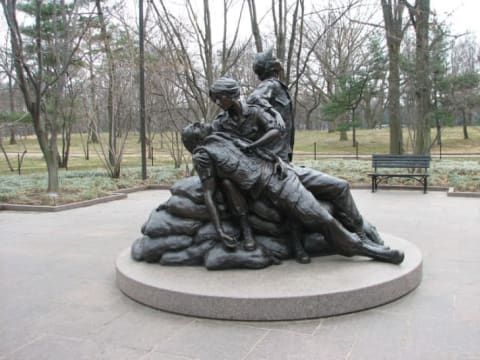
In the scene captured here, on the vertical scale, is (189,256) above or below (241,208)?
below

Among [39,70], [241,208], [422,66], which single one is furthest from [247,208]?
[422,66]

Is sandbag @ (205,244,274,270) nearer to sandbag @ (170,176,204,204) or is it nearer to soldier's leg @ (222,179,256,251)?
soldier's leg @ (222,179,256,251)

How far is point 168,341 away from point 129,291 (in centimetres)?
106

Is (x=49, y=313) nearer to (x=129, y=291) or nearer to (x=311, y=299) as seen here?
(x=129, y=291)

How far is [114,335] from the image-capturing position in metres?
3.48

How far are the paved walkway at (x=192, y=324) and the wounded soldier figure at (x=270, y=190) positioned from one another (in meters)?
0.72

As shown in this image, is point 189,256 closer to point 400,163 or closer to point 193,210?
point 193,210

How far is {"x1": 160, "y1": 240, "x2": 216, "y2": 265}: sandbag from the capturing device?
4.55m

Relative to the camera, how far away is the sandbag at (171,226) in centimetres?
467

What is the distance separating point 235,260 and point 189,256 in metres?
0.48

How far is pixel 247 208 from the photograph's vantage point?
464 cm

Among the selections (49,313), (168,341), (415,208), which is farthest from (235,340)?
(415,208)

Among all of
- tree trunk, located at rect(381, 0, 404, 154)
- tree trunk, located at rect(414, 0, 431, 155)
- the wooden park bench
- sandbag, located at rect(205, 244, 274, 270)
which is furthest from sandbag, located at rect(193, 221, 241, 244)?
tree trunk, located at rect(381, 0, 404, 154)

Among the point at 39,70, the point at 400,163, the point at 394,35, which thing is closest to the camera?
the point at 39,70
